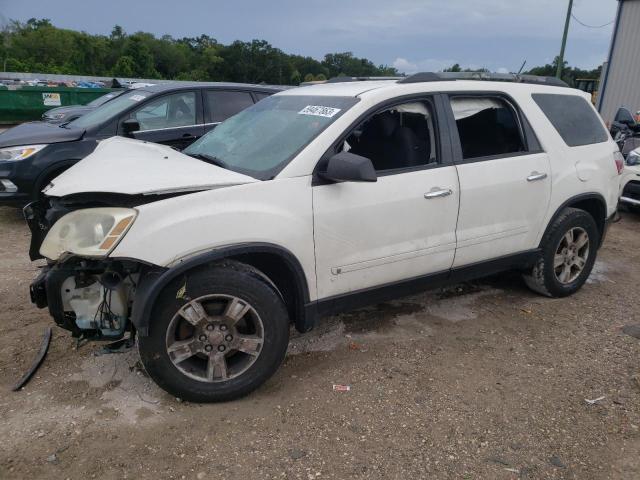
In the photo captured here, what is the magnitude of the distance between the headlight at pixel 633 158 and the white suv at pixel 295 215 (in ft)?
13.2

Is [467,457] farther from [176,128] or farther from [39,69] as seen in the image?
[39,69]

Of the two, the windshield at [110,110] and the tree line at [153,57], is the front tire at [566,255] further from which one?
the tree line at [153,57]

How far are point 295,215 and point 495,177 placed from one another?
1.63m

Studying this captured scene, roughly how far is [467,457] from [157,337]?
170cm

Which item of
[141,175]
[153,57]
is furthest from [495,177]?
[153,57]

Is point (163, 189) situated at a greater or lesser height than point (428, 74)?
lesser

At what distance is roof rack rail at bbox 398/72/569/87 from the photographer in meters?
3.65

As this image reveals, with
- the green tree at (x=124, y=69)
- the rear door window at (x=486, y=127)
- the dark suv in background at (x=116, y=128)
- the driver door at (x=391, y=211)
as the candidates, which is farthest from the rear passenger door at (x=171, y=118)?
the green tree at (x=124, y=69)

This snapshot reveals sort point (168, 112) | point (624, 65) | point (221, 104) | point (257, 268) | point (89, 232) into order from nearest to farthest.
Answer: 1. point (89, 232)
2. point (257, 268)
3. point (168, 112)
4. point (221, 104)
5. point (624, 65)

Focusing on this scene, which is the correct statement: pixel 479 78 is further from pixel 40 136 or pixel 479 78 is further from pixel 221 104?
pixel 40 136

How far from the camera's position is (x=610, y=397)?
315 cm

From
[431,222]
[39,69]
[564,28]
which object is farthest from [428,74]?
[39,69]

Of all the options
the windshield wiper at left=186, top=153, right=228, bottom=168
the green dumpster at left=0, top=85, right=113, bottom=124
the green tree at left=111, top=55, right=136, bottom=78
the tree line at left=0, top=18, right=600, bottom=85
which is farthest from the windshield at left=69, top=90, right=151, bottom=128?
the green tree at left=111, top=55, right=136, bottom=78

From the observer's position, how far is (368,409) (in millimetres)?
2975
